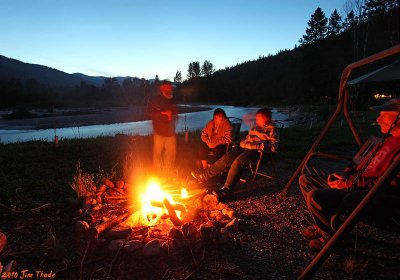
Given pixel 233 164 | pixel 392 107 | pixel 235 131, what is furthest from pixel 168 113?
pixel 392 107

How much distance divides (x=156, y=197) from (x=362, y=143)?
2.60 m

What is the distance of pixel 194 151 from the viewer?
277 inches

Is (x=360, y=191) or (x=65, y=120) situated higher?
(x=360, y=191)

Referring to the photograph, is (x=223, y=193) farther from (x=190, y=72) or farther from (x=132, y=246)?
(x=190, y=72)

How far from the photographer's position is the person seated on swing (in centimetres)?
220

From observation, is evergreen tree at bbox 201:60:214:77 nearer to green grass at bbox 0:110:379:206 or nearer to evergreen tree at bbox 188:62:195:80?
evergreen tree at bbox 188:62:195:80

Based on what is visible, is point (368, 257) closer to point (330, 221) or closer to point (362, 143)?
point (330, 221)

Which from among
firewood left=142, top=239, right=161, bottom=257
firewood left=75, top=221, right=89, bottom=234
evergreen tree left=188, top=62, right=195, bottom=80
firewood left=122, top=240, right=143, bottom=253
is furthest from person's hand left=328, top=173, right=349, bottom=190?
evergreen tree left=188, top=62, right=195, bottom=80

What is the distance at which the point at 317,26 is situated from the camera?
47.9 metres

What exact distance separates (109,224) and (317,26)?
53.5 m

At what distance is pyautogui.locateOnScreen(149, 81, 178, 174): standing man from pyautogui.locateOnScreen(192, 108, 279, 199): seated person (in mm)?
755

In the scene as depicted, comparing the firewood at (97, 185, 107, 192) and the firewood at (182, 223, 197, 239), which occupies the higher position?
Answer: the firewood at (97, 185, 107, 192)

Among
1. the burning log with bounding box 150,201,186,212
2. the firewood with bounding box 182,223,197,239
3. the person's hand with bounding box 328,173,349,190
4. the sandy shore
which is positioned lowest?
the sandy shore

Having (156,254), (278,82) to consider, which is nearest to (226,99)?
(278,82)
